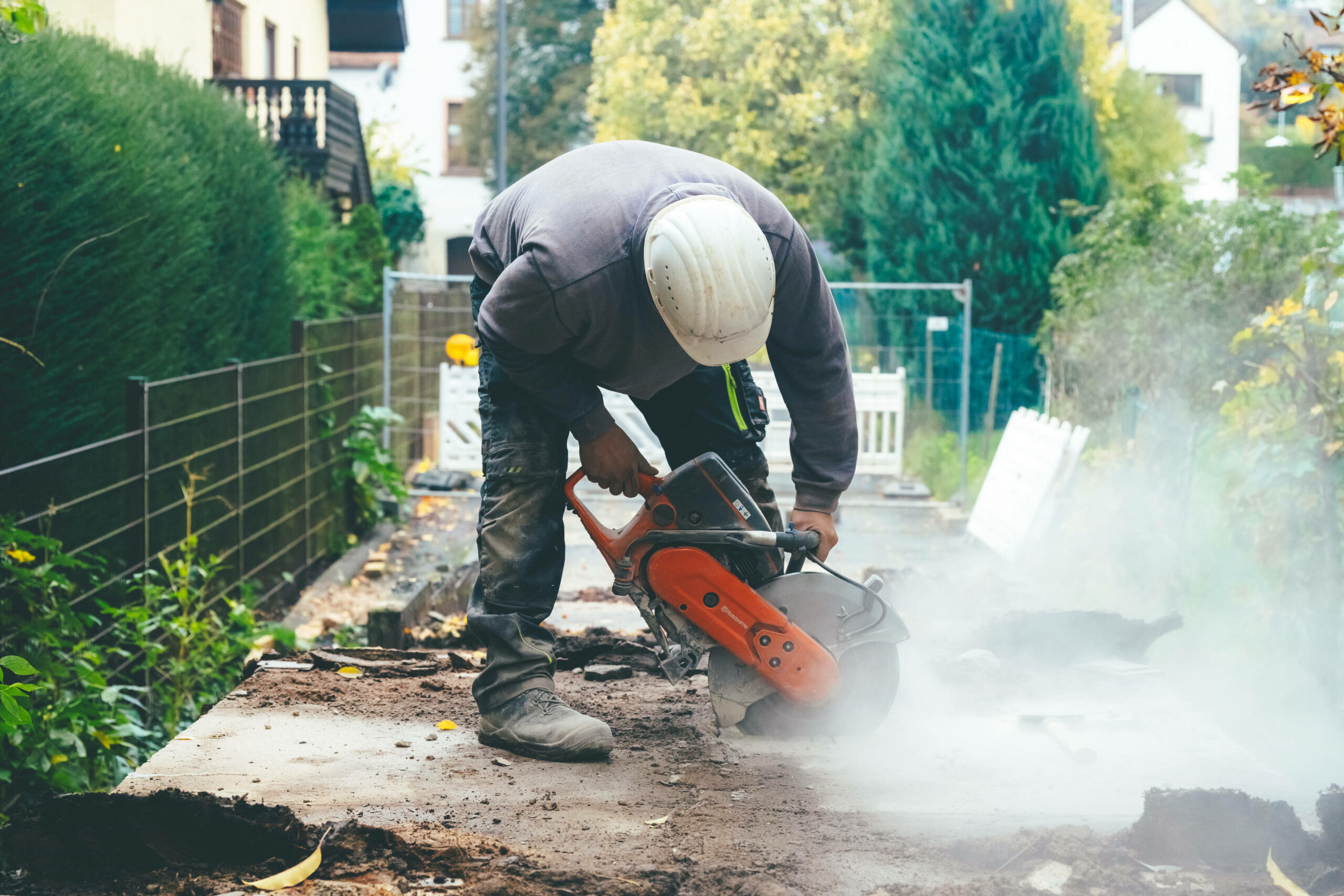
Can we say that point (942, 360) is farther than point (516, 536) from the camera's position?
Yes

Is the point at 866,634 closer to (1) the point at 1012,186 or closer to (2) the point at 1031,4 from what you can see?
(1) the point at 1012,186

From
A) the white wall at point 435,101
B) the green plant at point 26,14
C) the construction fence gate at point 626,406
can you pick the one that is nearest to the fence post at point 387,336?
the construction fence gate at point 626,406

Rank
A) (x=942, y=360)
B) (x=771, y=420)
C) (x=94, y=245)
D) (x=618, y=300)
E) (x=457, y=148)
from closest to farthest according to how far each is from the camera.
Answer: (x=618, y=300)
(x=94, y=245)
(x=771, y=420)
(x=942, y=360)
(x=457, y=148)

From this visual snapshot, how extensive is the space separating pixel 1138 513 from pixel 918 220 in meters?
10.4

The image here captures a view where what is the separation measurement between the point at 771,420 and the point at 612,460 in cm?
782

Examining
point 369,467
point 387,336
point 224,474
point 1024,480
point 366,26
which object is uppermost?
point 366,26

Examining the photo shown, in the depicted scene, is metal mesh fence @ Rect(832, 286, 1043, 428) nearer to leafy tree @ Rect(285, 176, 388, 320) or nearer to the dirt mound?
leafy tree @ Rect(285, 176, 388, 320)

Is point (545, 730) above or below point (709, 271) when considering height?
below

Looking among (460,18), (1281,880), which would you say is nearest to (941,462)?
(1281,880)

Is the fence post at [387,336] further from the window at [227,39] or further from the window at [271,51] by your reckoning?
the window at [271,51]

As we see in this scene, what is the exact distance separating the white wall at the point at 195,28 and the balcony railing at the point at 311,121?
2.61 feet

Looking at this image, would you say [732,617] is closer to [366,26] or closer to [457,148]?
[366,26]

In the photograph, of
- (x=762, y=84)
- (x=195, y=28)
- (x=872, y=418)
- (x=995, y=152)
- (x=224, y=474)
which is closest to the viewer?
(x=224, y=474)

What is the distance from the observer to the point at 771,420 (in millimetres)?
A: 11148
